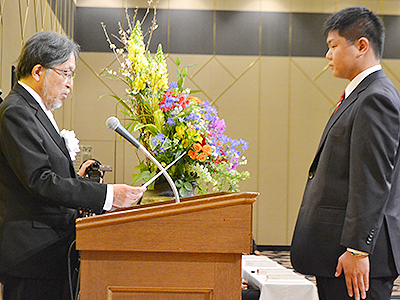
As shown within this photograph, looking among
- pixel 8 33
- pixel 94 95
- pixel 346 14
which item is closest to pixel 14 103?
pixel 346 14

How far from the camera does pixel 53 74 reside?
6.32 feet

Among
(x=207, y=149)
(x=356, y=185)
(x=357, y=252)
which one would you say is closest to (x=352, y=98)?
(x=356, y=185)

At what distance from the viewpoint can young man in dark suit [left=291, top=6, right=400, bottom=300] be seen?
5.01 ft

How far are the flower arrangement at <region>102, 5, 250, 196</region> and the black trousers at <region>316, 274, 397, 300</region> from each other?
924 mm

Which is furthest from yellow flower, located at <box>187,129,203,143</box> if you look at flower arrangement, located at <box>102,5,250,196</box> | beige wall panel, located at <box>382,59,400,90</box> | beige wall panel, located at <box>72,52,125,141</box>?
beige wall panel, located at <box>382,59,400,90</box>

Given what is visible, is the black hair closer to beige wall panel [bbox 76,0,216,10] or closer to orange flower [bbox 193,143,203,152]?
orange flower [bbox 193,143,203,152]

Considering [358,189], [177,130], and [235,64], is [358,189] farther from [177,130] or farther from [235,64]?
[235,64]

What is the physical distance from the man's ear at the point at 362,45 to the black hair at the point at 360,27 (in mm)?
15

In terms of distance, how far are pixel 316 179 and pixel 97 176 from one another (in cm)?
117

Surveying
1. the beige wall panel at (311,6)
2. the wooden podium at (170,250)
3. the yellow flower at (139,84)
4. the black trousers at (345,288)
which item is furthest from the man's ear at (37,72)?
the beige wall panel at (311,6)

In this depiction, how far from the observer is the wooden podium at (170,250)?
4.31ft

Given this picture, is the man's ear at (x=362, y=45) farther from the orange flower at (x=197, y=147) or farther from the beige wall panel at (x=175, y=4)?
the beige wall panel at (x=175, y=4)

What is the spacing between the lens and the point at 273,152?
7.13 meters

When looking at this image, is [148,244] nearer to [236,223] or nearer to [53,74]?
[236,223]
